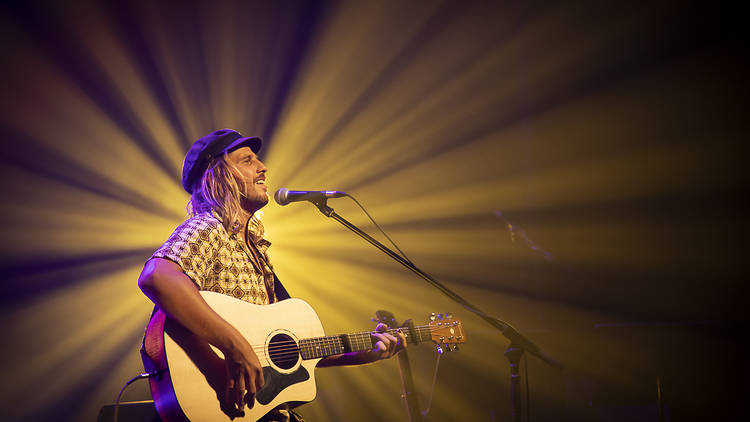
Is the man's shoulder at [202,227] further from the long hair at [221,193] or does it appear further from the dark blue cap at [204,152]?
the dark blue cap at [204,152]

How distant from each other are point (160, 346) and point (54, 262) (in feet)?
7.77

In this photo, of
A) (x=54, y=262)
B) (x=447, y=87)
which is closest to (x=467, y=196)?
(x=447, y=87)

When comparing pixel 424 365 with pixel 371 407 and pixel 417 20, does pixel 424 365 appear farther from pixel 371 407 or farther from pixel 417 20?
pixel 417 20

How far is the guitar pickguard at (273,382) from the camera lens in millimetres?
1854

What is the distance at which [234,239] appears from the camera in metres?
2.27

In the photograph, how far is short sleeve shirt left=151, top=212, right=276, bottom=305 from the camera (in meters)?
1.90

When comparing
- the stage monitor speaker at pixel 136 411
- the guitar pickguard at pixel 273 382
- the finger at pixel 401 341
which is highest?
the finger at pixel 401 341

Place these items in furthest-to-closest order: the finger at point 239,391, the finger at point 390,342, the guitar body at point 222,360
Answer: the finger at point 390,342 → the finger at point 239,391 → the guitar body at point 222,360

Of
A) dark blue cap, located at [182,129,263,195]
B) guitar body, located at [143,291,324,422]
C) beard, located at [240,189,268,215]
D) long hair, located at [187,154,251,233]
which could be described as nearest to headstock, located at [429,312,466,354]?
guitar body, located at [143,291,324,422]

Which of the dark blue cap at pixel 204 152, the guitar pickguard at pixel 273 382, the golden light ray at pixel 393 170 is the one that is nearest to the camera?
the guitar pickguard at pixel 273 382

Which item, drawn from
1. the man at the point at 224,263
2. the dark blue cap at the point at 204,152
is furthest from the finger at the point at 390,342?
the dark blue cap at the point at 204,152

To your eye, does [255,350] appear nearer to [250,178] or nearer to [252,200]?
[252,200]

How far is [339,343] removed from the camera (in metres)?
2.32

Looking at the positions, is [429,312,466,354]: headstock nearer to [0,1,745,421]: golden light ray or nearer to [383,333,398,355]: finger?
[383,333,398,355]: finger
